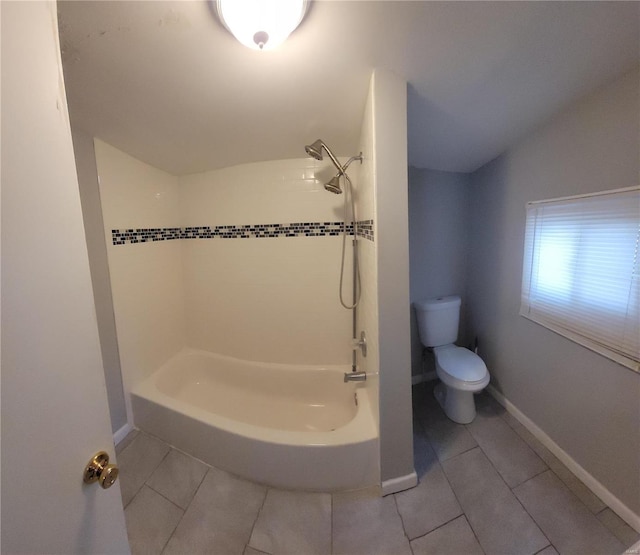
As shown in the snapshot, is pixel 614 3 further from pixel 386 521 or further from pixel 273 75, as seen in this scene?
pixel 386 521

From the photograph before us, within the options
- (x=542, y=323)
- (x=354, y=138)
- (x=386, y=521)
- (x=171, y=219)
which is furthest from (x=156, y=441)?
(x=542, y=323)

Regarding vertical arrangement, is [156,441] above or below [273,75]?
below

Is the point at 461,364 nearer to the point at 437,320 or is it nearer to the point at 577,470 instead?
the point at 437,320

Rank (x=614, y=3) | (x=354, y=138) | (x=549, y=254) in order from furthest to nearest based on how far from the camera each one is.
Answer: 1. (x=354, y=138)
2. (x=549, y=254)
3. (x=614, y=3)

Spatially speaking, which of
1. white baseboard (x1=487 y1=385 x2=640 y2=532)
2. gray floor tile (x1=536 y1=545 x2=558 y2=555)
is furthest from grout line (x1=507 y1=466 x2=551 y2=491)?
gray floor tile (x1=536 y1=545 x2=558 y2=555)

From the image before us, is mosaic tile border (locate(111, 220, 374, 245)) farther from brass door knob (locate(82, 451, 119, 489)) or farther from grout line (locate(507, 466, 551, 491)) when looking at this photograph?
grout line (locate(507, 466, 551, 491))

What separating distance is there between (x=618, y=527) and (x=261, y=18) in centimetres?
249

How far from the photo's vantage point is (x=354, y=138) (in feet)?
5.13

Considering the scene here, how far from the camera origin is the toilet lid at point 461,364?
5.40 feet

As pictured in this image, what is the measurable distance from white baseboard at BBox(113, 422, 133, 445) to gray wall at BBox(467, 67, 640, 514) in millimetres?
2756

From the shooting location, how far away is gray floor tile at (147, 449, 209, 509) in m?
1.30

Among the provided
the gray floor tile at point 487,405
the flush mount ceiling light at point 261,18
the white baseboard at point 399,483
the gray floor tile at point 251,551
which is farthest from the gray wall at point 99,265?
the gray floor tile at point 487,405

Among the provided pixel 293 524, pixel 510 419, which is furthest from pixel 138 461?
pixel 510 419

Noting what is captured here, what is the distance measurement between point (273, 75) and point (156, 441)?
2252mm
